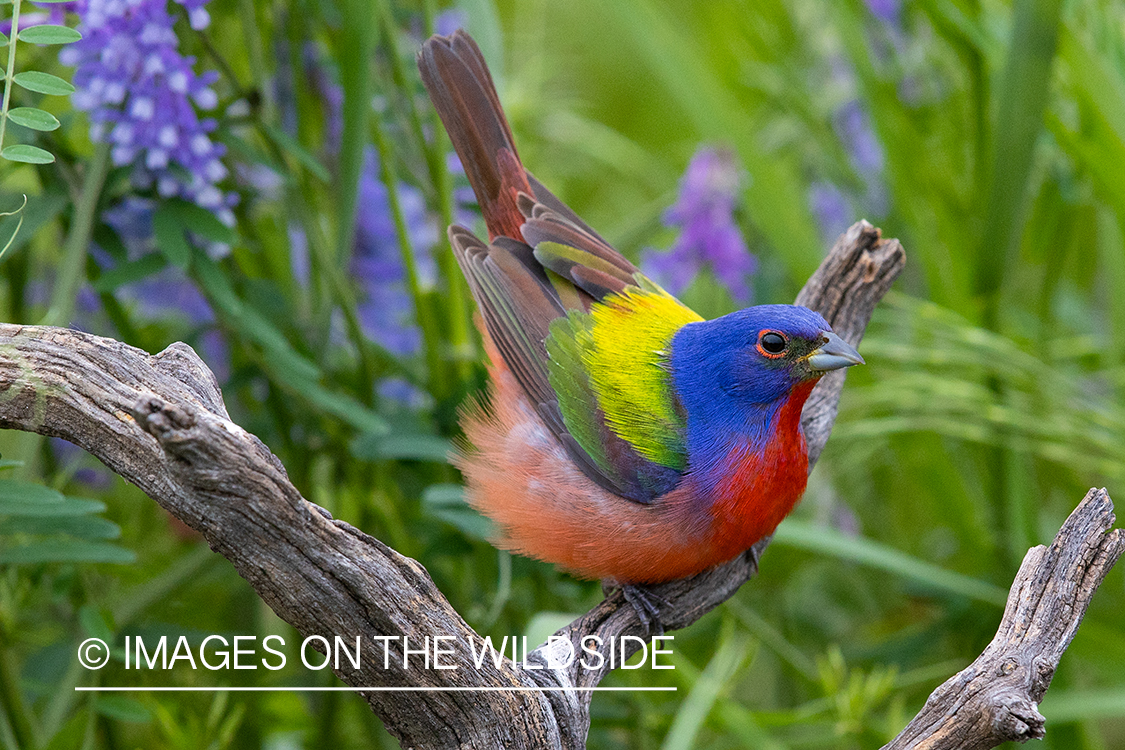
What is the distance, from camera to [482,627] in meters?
2.42

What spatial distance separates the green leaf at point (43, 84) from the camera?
1583 mm

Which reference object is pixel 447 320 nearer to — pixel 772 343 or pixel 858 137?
pixel 772 343

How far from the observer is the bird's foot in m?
2.00

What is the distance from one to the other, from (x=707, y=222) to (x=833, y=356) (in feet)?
3.35

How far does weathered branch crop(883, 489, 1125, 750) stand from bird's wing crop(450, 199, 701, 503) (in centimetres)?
69

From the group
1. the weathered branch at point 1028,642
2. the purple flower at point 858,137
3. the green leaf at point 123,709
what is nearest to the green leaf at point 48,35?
the green leaf at point 123,709

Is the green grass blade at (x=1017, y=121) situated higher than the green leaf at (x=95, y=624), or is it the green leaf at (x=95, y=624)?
the green grass blade at (x=1017, y=121)

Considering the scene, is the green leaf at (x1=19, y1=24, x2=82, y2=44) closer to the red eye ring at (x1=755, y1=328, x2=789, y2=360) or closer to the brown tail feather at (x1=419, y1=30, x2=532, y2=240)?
the brown tail feather at (x1=419, y1=30, x2=532, y2=240)

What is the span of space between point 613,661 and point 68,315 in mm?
1206

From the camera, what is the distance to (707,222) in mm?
2947

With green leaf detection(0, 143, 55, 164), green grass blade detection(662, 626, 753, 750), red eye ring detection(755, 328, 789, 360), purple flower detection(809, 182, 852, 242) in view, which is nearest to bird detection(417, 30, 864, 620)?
red eye ring detection(755, 328, 789, 360)

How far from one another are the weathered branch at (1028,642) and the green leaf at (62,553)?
1.34 m

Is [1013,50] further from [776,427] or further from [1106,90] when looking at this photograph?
[776,427]

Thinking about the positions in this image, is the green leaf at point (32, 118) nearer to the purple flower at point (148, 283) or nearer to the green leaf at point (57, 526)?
the purple flower at point (148, 283)
